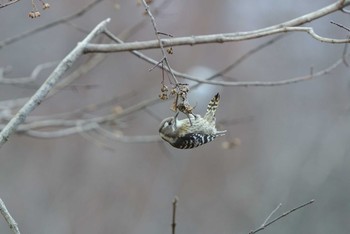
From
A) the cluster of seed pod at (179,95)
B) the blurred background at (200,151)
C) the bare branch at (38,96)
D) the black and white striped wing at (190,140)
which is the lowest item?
the cluster of seed pod at (179,95)

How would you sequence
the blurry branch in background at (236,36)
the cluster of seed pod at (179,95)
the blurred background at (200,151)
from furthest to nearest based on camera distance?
the blurred background at (200,151)
the blurry branch in background at (236,36)
the cluster of seed pod at (179,95)

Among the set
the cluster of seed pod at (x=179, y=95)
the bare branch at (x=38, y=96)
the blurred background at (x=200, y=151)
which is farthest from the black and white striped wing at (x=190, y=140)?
the blurred background at (x=200, y=151)

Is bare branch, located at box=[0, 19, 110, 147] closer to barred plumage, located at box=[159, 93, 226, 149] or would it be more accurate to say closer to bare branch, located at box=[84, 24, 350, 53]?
bare branch, located at box=[84, 24, 350, 53]

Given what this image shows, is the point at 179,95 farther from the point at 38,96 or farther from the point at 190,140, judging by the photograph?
the point at 38,96

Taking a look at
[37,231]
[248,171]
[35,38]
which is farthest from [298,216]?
[35,38]

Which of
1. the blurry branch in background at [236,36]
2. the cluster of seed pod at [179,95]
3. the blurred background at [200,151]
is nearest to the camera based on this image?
the cluster of seed pod at [179,95]

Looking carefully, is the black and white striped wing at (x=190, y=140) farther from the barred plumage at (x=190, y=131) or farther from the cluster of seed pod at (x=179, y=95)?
the cluster of seed pod at (x=179, y=95)

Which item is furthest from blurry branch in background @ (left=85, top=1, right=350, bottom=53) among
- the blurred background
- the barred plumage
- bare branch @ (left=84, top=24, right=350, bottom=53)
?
the blurred background
